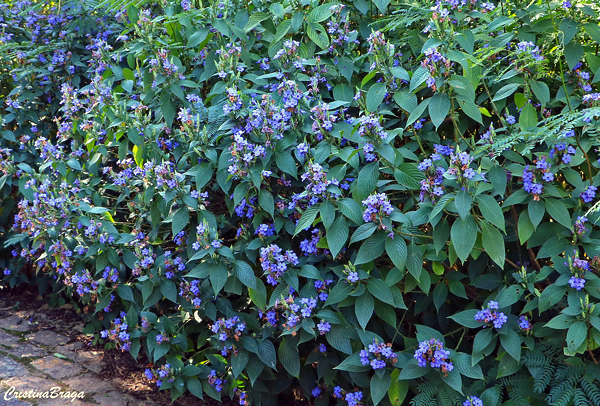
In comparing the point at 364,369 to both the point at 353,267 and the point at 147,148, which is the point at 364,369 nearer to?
the point at 353,267

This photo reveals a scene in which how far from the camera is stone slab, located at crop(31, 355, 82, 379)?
3621 millimetres

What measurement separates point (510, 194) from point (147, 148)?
6.57 ft

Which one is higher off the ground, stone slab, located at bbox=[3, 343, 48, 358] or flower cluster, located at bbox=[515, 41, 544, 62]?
flower cluster, located at bbox=[515, 41, 544, 62]

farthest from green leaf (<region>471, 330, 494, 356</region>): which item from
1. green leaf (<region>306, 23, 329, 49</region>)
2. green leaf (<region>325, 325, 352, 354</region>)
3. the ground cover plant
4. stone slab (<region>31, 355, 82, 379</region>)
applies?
stone slab (<region>31, 355, 82, 379</region>)

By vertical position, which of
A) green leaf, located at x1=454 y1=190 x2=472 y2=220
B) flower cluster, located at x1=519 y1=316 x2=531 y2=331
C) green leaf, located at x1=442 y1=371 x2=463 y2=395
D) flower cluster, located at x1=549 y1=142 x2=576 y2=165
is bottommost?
green leaf, located at x1=442 y1=371 x2=463 y2=395

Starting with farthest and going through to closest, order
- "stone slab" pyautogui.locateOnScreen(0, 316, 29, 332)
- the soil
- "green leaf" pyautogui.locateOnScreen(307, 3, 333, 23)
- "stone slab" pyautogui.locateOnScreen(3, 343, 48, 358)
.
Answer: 1. "stone slab" pyautogui.locateOnScreen(0, 316, 29, 332)
2. "stone slab" pyautogui.locateOnScreen(3, 343, 48, 358)
3. the soil
4. "green leaf" pyautogui.locateOnScreen(307, 3, 333, 23)

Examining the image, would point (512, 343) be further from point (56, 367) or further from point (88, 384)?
point (56, 367)

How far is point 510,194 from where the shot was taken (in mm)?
2668

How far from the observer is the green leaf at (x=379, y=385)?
98.9 inches

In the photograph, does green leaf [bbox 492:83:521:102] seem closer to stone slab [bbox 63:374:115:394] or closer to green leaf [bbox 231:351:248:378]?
green leaf [bbox 231:351:248:378]

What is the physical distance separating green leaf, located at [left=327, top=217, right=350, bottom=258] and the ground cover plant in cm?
1

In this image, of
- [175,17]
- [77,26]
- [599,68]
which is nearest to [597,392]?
[599,68]

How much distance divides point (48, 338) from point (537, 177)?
3.63m

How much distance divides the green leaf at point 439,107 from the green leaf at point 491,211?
1.38ft
